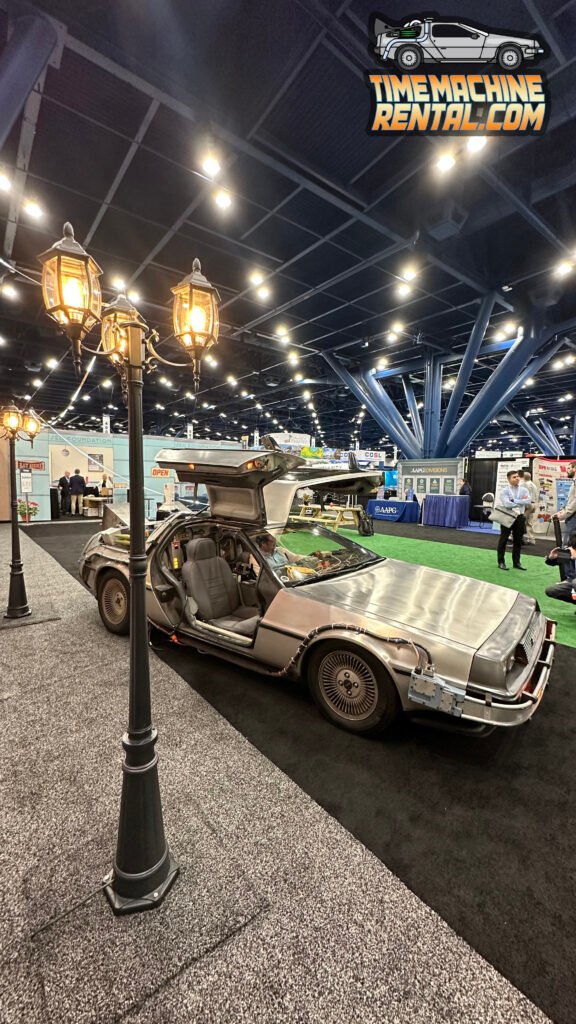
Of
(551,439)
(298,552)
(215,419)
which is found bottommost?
(298,552)

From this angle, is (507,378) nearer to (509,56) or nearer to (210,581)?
(509,56)

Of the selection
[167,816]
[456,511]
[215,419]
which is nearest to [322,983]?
[167,816]

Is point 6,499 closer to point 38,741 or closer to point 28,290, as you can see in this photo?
point 28,290

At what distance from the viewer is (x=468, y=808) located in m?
2.06

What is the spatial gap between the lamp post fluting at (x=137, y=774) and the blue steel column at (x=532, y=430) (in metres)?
27.0

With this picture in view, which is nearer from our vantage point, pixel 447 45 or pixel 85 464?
pixel 447 45

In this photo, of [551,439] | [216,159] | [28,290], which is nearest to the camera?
[216,159]

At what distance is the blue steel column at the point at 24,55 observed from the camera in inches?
155

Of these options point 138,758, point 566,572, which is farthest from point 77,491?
point 138,758

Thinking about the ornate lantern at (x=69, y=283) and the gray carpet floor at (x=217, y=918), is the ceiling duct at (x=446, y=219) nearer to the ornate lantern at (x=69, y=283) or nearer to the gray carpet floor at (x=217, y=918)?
the ornate lantern at (x=69, y=283)

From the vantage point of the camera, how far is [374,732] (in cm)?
251

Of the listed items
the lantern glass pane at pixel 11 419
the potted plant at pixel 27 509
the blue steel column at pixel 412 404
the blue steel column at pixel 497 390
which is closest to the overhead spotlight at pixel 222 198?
the lantern glass pane at pixel 11 419

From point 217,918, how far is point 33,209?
9026mm

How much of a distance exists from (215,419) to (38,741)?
28961mm
